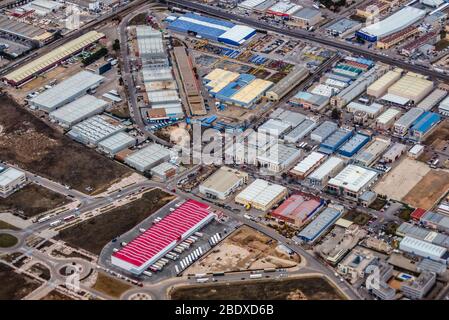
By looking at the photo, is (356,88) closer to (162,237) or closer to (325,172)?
(325,172)

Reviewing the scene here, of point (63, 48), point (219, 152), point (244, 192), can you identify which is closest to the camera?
point (244, 192)

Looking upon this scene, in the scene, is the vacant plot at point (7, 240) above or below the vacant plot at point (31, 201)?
above

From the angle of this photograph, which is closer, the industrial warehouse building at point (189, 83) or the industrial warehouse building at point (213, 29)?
the industrial warehouse building at point (189, 83)

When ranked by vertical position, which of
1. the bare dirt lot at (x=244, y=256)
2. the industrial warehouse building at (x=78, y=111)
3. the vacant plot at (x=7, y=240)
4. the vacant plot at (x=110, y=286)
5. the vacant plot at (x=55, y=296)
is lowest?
the bare dirt lot at (x=244, y=256)

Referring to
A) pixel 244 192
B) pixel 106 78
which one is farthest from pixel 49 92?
pixel 244 192

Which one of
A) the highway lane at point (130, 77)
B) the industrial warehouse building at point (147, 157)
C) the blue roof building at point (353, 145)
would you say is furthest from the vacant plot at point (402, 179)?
the highway lane at point (130, 77)

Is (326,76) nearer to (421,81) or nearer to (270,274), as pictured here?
(421,81)

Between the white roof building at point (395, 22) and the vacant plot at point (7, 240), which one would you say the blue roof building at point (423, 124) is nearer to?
the white roof building at point (395, 22)
